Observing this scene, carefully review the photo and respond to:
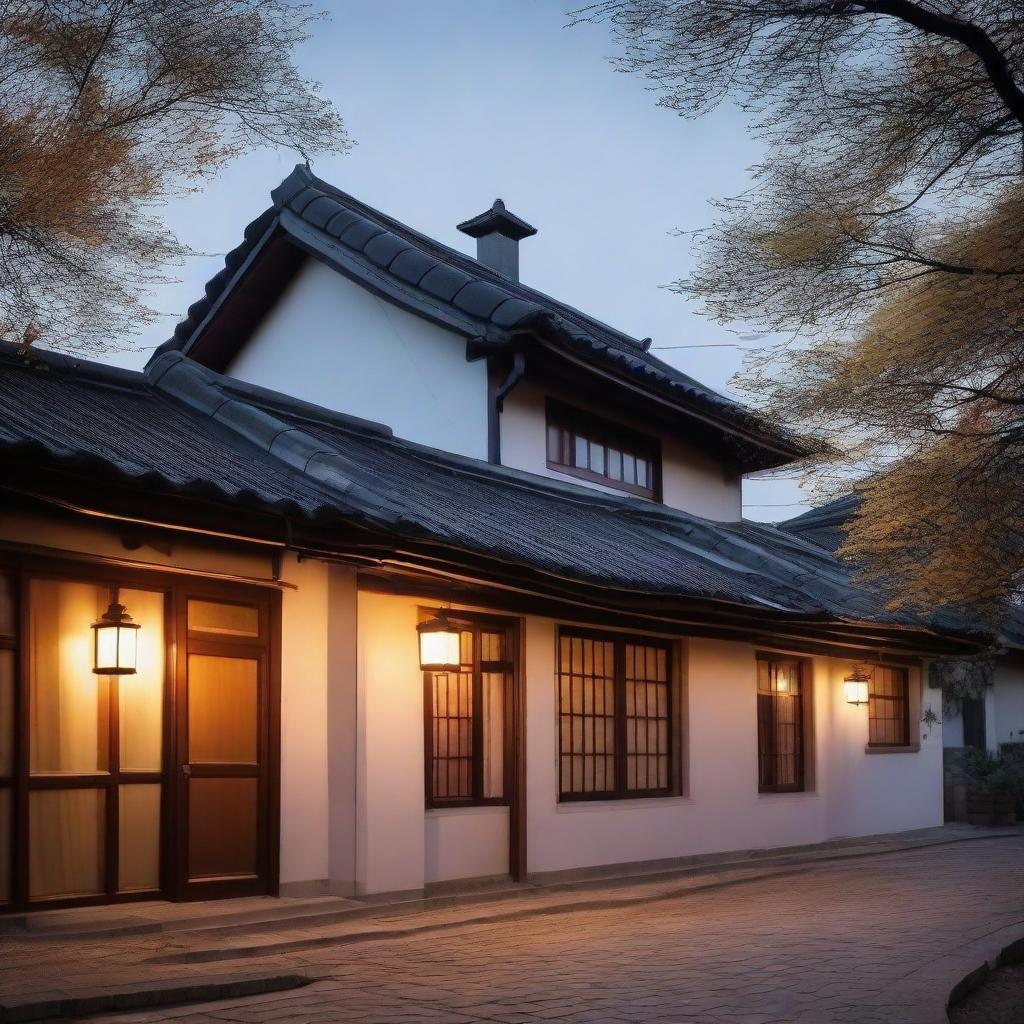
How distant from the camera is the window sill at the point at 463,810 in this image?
11734 mm

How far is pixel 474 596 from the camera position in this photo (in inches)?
478

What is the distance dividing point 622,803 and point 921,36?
804 centimetres

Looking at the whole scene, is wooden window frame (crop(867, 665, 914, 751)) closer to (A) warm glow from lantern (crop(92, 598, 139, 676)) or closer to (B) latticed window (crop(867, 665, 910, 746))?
(B) latticed window (crop(867, 665, 910, 746))

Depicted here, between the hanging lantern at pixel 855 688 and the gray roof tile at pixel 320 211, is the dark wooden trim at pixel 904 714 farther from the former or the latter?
the gray roof tile at pixel 320 211

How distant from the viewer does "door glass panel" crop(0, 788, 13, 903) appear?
339 inches

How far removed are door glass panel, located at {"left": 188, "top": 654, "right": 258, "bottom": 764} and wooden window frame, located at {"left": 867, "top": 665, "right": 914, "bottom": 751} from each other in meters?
10.8

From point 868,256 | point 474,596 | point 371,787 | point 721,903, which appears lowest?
point 721,903

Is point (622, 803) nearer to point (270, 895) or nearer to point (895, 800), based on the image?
point (270, 895)

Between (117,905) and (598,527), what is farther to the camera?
(598,527)

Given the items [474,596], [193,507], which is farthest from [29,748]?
[474,596]

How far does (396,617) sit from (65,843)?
320 centimetres

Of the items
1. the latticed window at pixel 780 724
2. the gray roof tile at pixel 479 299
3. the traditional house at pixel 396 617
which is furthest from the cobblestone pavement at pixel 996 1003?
the gray roof tile at pixel 479 299

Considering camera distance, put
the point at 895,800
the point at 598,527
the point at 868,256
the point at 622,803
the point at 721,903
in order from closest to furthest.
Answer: the point at 868,256 → the point at 721,903 → the point at 622,803 → the point at 598,527 → the point at 895,800

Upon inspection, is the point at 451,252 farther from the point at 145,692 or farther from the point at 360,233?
the point at 145,692
